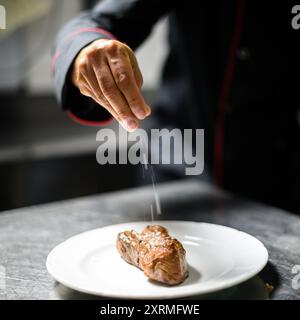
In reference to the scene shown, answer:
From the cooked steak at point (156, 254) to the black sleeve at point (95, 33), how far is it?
1.40ft

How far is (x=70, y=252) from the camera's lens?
0.85m

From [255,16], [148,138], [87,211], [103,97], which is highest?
[255,16]

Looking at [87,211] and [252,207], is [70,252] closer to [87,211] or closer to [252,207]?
[87,211]

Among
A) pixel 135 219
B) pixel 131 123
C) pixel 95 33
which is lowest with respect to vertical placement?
pixel 135 219

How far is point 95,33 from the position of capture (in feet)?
3.65

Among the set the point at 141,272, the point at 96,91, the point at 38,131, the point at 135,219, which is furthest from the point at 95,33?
the point at 38,131

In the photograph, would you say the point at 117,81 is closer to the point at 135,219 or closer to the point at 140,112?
the point at 140,112

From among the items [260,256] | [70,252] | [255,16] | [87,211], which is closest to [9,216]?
[87,211]

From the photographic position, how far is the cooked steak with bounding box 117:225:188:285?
736 mm

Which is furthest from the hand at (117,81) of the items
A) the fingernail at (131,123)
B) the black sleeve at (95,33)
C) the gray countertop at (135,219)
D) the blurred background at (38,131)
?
the blurred background at (38,131)

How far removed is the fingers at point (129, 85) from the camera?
2.85 feet

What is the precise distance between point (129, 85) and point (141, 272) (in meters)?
A: 0.32

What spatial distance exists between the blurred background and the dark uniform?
0.62m
